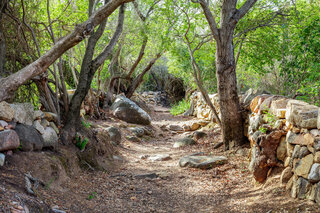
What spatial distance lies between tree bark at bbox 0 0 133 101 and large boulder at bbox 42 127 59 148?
1.15 meters

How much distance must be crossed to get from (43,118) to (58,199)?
1.75 meters

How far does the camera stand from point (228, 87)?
21.0ft

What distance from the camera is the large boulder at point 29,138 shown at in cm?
374

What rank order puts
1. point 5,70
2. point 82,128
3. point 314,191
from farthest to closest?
point 82,128
point 5,70
point 314,191

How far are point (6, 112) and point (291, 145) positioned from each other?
401cm

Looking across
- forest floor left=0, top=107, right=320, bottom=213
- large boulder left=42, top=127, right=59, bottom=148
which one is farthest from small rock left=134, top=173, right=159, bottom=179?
large boulder left=42, top=127, right=59, bottom=148

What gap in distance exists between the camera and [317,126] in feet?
10.8

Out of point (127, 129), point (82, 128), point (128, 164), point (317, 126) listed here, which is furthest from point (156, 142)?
point (317, 126)

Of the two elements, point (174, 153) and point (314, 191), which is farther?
point (174, 153)

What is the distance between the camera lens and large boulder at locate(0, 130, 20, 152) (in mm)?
3258

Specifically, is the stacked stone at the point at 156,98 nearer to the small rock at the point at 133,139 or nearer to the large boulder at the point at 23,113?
the small rock at the point at 133,139

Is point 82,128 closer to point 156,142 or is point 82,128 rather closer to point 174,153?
point 174,153

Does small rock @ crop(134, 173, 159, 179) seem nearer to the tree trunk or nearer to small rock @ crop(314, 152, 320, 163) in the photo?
the tree trunk

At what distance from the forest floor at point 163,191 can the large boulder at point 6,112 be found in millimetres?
721
